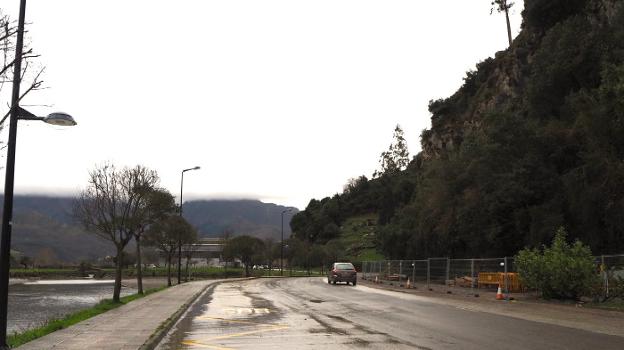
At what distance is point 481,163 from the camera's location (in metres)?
40.2

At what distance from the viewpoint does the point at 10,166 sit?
35.4ft

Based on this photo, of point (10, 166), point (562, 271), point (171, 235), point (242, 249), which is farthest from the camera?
point (242, 249)

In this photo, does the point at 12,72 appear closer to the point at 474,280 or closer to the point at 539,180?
the point at 474,280

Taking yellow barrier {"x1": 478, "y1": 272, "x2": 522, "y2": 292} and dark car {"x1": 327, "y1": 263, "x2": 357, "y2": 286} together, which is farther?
dark car {"x1": 327, "y1": 263, "x2": 357, "y2": 286}

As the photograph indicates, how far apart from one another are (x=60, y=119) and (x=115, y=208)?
19.0 metres

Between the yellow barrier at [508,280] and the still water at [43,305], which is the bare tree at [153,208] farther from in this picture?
the yellow barrier at [508,280]

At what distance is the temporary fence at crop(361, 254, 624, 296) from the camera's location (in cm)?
2152

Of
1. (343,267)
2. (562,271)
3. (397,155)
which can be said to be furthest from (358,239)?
(562,271)

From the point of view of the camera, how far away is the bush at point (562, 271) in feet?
72.1

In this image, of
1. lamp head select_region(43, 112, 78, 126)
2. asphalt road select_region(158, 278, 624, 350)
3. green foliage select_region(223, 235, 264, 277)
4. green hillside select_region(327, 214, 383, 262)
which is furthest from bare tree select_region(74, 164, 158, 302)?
green hillside select_region(327, 214, 383, 262)

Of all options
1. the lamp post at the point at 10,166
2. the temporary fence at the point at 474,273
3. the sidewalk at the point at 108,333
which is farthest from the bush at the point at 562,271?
the lamp post at the point at 10,166

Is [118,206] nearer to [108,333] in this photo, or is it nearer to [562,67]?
[108,333]

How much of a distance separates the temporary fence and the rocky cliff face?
47.5 feet

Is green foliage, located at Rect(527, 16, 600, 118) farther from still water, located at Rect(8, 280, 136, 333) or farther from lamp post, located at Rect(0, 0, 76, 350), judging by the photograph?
lamp post, located at Rect(0, 0, 76, 350)
